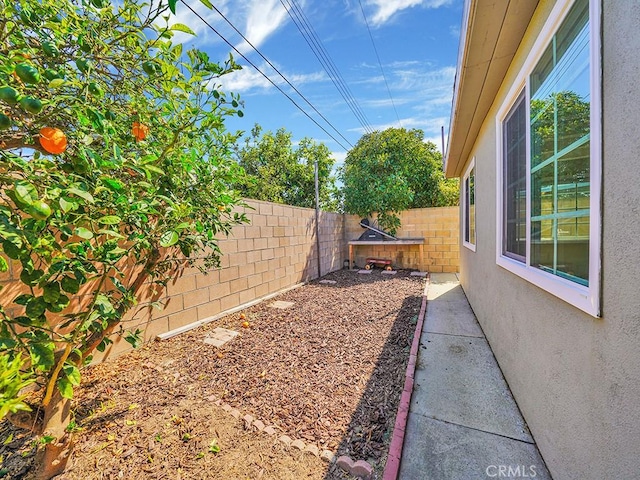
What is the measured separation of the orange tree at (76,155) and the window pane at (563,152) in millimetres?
1868

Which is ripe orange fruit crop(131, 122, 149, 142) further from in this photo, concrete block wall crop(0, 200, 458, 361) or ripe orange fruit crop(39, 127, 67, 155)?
concrete block wall crop(0, 200, 458, 361)

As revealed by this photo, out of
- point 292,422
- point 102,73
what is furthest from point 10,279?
point 292,422

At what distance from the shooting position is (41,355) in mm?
1061

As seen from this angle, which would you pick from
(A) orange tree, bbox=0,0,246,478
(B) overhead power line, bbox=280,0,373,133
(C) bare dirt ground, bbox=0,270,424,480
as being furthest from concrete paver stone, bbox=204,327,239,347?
(B) overhead power line, bbox=280,0,373,133

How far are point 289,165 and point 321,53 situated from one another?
7718mm

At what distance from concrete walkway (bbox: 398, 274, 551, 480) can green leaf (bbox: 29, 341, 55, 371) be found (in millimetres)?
1884

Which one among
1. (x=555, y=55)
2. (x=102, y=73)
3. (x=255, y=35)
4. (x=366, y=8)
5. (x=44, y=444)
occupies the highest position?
(x=366, y=8)

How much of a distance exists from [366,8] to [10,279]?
26.2 feet

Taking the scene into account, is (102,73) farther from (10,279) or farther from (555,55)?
(555,55)

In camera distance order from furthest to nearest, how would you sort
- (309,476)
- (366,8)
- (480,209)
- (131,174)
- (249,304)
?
(366,8) → (249,304) → (480,209) → (131,174) → (309,476)

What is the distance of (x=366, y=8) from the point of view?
6156 mm

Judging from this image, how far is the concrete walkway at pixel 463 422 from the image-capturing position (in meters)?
1.55

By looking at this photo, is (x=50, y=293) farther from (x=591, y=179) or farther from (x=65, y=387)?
(x=591, y=179)

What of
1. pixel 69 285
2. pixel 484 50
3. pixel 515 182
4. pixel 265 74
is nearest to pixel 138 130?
pixel 69 285
